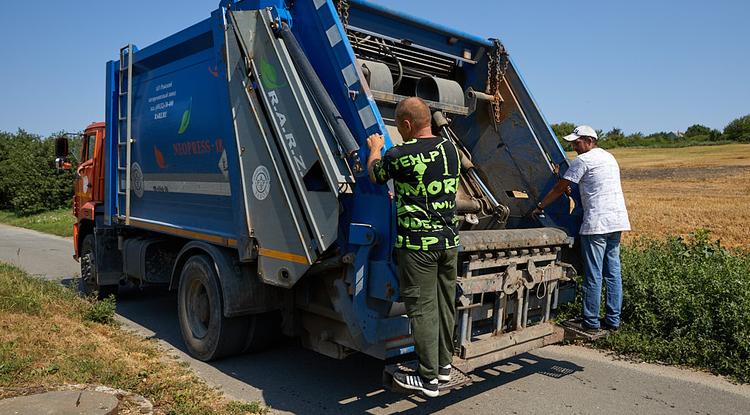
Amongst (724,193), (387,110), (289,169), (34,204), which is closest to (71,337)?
(289,169)

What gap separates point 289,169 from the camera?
4227 millimetres

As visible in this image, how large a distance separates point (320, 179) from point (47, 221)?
21.2 metres

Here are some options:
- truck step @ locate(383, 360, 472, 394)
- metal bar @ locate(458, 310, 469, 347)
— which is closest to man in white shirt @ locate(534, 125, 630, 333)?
metal bar @ locate(458, 310, 469, 347)

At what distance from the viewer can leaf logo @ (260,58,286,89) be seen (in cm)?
430

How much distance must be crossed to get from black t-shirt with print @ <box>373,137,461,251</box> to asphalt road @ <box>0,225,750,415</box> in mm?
1402

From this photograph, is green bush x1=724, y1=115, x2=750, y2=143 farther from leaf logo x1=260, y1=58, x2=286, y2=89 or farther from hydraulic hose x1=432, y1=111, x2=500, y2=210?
leaf logo x1=260, y1=58, x2=286, y2=89

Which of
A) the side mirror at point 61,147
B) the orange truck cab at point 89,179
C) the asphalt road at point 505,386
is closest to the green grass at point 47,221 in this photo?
the side mirror at point 61,147

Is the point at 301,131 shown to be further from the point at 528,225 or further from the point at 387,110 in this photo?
the point at 528,225

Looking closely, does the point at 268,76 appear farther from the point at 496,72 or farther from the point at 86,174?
the point at 86,174

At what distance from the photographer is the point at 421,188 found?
3.49m

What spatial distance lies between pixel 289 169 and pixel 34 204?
24901 mm

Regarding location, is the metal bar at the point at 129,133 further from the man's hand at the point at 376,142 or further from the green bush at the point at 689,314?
the green bush at the point at 689,314

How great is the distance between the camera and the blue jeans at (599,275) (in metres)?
4.64

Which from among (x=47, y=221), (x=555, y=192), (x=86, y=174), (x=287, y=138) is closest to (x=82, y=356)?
(x=287, y=138)
